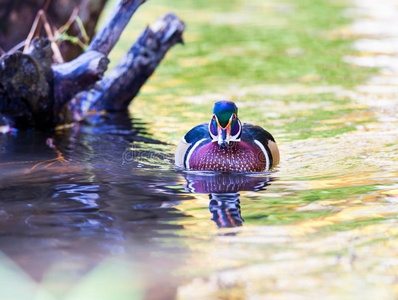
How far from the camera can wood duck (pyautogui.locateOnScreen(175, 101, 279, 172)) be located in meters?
6.52

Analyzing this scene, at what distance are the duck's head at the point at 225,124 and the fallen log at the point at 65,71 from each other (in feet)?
6.20

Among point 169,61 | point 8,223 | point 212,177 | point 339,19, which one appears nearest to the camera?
point 8,223

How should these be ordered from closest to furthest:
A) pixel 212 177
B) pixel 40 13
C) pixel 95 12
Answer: pixel 212 177, pixel 40 13, pixel 95 12

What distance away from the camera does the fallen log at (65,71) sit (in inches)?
315

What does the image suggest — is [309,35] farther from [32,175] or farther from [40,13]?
[32,175]

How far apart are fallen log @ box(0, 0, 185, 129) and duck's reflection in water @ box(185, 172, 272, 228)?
6.98 feet

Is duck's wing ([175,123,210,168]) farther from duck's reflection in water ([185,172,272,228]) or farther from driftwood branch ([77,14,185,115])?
driftwood branch ([77,14,185,115])

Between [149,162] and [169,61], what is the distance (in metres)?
6.54

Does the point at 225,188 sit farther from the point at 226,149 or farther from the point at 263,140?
the point at 263,140

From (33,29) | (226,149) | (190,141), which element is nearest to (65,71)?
(33,29)

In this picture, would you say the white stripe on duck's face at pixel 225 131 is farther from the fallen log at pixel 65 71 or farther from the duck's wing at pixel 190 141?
the fallen log at pixel 65 71

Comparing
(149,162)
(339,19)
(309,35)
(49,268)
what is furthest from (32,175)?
(339,19)

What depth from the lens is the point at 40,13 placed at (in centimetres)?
940

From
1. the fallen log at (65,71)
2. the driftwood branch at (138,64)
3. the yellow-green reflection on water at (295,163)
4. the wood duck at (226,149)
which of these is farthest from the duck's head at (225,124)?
the driftwood branch at (138,64)
